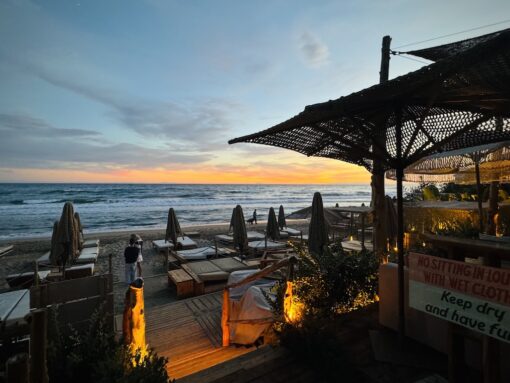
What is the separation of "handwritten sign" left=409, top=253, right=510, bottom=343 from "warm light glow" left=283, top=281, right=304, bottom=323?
1938 mm

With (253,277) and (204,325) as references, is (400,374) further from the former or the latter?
(204,325)

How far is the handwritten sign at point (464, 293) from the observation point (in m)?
1.97

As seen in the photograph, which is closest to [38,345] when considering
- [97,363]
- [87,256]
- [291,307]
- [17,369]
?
[17,369]

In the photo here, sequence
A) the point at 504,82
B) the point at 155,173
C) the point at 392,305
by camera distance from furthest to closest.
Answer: the point at 155,173 < the point at 392,305 < the point at 504,82

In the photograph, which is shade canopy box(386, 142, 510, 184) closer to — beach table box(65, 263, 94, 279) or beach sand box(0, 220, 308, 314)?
beach sand box(0, 220, 308, 314)

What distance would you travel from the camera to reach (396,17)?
→ 7051mm

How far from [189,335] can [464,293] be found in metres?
5.36

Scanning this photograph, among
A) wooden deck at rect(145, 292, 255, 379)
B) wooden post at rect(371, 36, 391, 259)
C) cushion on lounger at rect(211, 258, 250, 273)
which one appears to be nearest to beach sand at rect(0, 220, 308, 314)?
wooden deck at rect(145, 292, 255, 379)

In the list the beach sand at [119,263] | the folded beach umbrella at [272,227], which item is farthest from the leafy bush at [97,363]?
the folded beach umbrella at [272,227]

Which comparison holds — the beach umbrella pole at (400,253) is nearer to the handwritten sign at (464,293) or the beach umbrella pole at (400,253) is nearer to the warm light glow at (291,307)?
the handwritten sign at (464,293)

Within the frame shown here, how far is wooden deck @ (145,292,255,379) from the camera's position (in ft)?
16.3

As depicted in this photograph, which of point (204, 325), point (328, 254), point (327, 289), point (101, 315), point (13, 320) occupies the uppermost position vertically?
point (13, 320)

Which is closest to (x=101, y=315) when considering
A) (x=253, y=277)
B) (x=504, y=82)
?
(x=253, y=277)

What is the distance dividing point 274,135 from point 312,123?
80 cm
